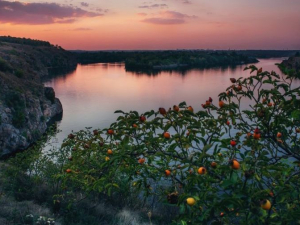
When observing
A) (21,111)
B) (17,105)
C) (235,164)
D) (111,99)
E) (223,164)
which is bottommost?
(111,99)

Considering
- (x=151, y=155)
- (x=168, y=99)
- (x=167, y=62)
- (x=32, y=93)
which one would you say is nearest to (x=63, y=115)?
(x=32, y=93)

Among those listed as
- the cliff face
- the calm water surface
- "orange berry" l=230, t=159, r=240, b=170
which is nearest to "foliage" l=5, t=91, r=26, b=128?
the cliff face

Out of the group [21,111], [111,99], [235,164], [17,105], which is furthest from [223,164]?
[111,99]

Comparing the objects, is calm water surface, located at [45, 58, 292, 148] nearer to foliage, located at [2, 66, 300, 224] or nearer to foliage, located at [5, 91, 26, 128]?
foliage, located at [5, 91, 26, 128]

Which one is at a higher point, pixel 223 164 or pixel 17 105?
pixel 223 164

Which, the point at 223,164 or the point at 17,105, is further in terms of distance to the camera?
the point at 17,105

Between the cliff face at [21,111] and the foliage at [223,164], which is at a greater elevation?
the foliage at [223,164]

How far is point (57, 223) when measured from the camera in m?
7.07

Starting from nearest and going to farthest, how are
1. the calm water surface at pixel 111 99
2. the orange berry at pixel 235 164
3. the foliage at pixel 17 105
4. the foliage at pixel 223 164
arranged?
the orange berry at pixel 235 164
the foliage at pixel 223 164
the foliage at pixel 17 105
the calm water surface at pixel 111 99

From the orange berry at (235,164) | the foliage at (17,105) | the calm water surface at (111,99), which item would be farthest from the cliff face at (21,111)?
the orange berry at (235,164)

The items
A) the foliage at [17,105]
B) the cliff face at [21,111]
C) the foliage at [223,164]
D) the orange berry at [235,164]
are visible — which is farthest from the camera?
the foliage at [17,105]

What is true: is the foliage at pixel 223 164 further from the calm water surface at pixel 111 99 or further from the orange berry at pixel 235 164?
the calm water surface at pixel 111 99

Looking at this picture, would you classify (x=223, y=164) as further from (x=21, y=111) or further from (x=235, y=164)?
(x=21, y=111)

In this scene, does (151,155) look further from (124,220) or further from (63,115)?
(63,115)
